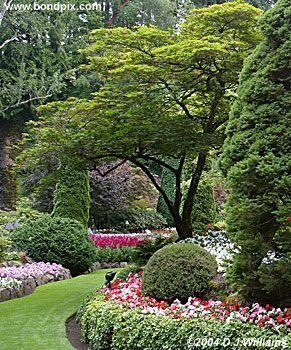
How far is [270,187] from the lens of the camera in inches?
196

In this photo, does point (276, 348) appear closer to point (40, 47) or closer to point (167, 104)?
point (167, 104)

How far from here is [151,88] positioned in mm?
8531

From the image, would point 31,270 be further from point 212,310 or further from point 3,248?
point 212,310

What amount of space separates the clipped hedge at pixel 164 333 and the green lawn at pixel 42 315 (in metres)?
0.49

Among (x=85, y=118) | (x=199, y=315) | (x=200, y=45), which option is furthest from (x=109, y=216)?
(x=199, y=315)

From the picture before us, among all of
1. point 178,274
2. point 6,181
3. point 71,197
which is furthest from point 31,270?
point 6,181

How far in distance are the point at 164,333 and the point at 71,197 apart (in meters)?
9.71

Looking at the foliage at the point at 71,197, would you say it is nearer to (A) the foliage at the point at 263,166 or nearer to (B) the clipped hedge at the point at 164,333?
(B) the clipped hedge at the point at 164,333

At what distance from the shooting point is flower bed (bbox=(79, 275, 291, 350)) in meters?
4.48

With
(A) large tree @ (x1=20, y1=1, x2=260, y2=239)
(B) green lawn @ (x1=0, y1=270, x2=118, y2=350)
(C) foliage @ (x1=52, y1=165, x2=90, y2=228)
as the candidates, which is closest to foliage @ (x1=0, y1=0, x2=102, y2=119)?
(C) foliage @ (x1=52, y1=165, x2=90, y2=228)

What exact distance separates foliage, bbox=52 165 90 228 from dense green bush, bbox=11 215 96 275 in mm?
2165

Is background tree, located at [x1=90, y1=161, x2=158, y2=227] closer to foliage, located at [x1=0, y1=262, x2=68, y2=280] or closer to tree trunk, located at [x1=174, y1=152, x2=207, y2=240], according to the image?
foliage, located at [x1=0, y1=262, x2=68, y2=280]

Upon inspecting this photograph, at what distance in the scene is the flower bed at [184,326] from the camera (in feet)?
14.7

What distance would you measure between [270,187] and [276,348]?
1.54 m
